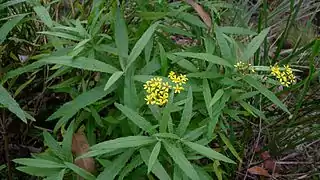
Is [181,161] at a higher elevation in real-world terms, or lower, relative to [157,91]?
lower

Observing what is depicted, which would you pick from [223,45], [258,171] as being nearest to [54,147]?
[223,45]

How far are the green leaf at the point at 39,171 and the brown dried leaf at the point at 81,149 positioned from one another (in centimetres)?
8

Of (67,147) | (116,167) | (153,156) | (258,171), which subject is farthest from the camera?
(258,171)

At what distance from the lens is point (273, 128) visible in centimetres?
164

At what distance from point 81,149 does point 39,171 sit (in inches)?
5.3

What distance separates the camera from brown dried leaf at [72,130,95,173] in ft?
4.38

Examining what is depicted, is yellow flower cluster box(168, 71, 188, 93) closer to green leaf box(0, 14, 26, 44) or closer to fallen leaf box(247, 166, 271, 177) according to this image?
green leaf box(0, 14, 26, 44)

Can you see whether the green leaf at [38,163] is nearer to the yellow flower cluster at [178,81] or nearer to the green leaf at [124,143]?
the green leaf at [124,143]

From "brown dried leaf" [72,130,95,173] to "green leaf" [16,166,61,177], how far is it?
0.27 feet

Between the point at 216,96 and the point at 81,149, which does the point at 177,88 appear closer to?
the point at 216,96

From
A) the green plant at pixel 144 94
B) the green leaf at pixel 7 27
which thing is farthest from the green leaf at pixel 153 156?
the green leaf at pixel 7 27

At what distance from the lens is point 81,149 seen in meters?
1.38

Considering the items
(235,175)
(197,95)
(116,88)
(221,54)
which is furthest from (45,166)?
(235,175)

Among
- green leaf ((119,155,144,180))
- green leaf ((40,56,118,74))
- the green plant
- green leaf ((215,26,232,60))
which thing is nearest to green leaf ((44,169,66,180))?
the green plant
